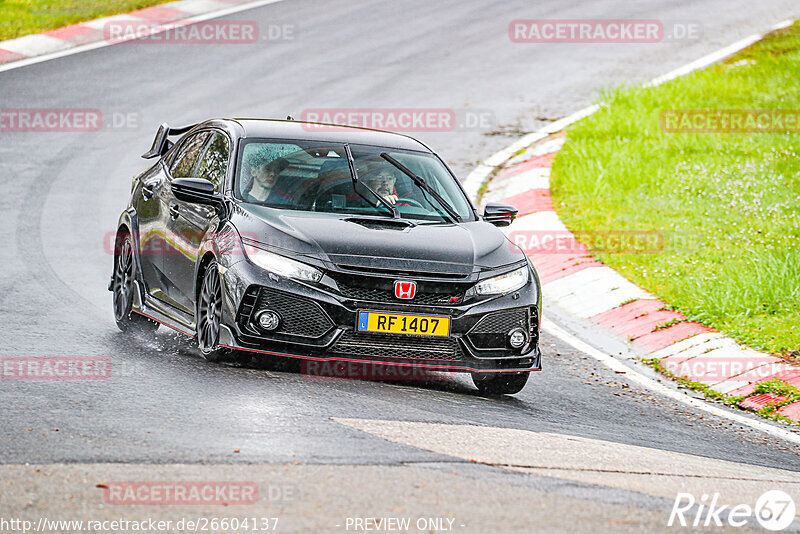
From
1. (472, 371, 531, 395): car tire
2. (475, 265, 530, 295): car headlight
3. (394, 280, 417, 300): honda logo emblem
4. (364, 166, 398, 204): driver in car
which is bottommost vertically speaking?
(472, 371, 531, 395): car tire

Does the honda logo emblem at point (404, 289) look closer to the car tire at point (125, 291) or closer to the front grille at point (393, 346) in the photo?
the front grille at point (393, 346)

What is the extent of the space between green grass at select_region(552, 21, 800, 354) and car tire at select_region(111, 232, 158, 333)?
15.3ft

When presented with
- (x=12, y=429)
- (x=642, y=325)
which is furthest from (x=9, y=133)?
(x=12, y=429)

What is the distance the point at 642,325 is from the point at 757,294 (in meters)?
1.12

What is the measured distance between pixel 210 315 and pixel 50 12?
17.6 metres

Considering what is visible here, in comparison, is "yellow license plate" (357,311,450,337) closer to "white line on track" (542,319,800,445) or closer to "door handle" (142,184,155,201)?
"white line on track" (542,319,800,445)

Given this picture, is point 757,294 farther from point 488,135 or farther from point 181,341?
point 488,135

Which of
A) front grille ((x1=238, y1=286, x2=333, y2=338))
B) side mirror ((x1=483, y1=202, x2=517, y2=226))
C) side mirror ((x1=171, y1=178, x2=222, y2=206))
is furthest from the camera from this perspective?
side mirror ((x1=483, y1=202, x2=517, y2=226))

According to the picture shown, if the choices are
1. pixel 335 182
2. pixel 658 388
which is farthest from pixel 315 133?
pixel 658 388

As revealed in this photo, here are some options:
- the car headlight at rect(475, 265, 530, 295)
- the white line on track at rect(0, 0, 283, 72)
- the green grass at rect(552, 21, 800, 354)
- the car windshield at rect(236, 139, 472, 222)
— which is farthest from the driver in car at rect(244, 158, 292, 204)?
the white line on track at rect(0, 0, 283, 72)

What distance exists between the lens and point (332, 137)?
8.60 m

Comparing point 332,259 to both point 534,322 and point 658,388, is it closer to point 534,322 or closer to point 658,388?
point 534,322

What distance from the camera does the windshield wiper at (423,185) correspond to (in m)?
8.23

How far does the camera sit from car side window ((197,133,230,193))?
27.1 ft
